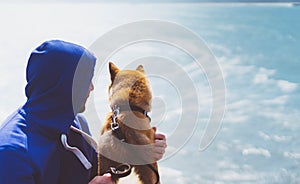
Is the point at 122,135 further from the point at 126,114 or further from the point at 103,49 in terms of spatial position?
the point at 103,49

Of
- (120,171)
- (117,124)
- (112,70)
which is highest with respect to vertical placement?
(112,70)

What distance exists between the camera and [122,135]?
121 cm

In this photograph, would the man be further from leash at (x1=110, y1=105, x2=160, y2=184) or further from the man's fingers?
the man's fingers

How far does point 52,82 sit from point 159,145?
1.26ft

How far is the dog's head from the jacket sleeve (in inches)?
14.0

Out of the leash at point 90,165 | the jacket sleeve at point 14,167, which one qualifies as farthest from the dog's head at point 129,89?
the jacket sleeve at point 14,167

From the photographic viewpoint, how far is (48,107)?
1058mm

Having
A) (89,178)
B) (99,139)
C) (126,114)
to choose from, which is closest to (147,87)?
(126,114)

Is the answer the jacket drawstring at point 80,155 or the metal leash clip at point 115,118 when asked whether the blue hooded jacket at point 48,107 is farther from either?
the metal leash clip at point 115,118

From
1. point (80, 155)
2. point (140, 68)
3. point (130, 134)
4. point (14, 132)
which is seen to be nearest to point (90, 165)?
point (80, 155)

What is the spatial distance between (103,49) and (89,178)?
40cm

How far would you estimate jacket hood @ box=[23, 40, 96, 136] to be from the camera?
3.44 ft

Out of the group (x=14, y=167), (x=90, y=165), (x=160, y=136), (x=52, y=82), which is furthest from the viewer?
(x=160, y=136)

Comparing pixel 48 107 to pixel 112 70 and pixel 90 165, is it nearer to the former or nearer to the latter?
pixel 90 165
